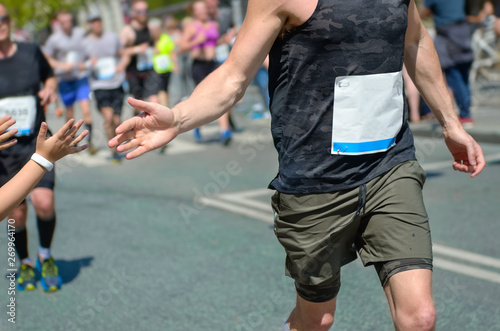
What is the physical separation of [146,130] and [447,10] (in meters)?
8.19

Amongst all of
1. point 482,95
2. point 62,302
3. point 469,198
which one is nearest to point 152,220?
point 62,302

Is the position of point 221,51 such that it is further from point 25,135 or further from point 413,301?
point 413,301

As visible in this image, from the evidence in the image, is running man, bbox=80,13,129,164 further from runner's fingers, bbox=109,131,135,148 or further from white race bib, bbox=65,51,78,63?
runner's fingers, bbox=109,131,135,148

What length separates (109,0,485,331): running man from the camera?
8.21 ft

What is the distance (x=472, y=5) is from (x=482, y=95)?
13.5 feet

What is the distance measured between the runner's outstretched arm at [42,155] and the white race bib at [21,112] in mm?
2177

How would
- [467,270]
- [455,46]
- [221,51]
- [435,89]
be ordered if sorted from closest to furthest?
[435,89] → [467,270] → [455,46] → [221,51]

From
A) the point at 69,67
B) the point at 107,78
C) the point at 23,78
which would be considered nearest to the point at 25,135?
the point at 23,78

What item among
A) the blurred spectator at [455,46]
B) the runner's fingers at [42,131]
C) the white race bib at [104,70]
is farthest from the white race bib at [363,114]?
the white race bib at [104,70]

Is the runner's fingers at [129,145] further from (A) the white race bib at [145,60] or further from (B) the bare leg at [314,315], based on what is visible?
(A) the white race bib at [145,60]

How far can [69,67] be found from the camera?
10.5m

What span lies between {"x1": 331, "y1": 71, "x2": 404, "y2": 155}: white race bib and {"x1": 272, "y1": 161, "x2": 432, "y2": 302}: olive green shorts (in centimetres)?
15

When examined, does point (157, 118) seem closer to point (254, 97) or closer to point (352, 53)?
point (352, 53)

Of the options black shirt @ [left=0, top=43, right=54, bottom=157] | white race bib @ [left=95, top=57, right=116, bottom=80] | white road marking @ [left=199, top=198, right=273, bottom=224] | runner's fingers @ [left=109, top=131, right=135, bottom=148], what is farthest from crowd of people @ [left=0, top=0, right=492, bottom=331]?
white race bib @ [left=95, top=57, right=116, bottom=80]
